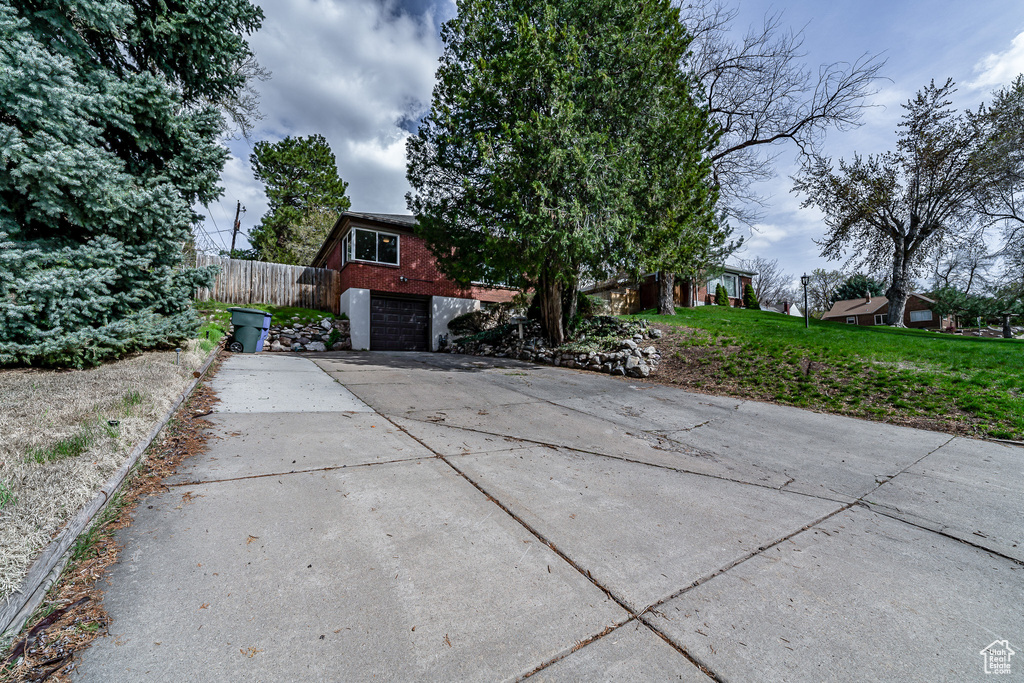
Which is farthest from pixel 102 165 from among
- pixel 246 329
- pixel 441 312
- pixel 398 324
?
pixel 441 312

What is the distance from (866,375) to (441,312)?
13.4 meters

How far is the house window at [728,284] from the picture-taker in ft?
91.3

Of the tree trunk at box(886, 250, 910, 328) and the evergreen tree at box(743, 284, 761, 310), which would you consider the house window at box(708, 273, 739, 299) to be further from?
the tree trunk at box(886, 250, 910, 328)

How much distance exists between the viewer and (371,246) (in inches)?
601

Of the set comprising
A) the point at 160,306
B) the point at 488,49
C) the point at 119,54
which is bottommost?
the point at 160,306

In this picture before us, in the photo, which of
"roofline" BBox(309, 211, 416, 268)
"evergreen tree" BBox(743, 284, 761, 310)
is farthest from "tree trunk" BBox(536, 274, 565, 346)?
"evergreen tree" BBox(743, 284, 761, 310)

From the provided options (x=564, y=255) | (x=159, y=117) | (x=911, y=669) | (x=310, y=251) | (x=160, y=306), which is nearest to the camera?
(x=911, y=669)

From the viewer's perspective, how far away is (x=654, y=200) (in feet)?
32.7

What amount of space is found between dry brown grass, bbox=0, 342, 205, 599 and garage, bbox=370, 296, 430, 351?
9.74 metres

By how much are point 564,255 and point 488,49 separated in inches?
214

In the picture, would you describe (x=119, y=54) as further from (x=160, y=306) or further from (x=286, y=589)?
(x=286, y=589)

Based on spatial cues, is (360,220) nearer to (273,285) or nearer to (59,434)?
(273,285)

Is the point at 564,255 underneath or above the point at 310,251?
underneath

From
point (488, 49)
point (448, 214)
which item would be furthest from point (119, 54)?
point (488, 49)
